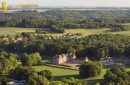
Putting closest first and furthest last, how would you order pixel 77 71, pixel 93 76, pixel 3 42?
1. pixel 93 76
2. pixel 77 71
3. pixel 3 42

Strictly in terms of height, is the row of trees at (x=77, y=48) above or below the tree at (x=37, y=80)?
below

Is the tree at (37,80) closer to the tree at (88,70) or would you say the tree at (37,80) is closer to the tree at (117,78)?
the tree at (117,78)

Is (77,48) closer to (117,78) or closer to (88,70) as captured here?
(88,70)

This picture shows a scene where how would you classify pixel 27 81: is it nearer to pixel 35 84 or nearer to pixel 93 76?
pixel 35 84

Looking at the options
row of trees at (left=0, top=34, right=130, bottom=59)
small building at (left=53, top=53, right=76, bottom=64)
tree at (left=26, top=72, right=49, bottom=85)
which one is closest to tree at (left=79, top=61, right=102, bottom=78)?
tree at (left=26, top=72, right=49, bottom=85)

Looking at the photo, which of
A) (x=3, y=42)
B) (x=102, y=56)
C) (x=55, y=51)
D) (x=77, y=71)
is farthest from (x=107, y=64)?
(x=3, y=42)

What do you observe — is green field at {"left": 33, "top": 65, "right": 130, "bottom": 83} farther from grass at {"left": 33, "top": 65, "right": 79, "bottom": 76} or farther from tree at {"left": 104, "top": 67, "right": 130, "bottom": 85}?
tree at {"left": 104, "top": 67, "right": 130, "bottom": 85}

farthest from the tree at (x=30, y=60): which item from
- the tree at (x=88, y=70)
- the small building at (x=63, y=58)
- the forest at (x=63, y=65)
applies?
the tree at (x=88, y=70)

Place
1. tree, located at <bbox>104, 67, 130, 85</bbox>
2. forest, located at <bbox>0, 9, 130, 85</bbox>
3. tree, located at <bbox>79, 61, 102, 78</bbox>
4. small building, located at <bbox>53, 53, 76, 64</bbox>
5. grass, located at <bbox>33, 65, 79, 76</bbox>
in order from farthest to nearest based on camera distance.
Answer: small building, located at <bbox>53, 53, 76, 64</bbox> → grass, located at <bbox>33, 65, 79, 76</bbox> → tree, located at <bbox>79, 61, 102, 78</bbox> → forest, located at <bbox>0, 9, 130, 85</bbox> → tree, located at <bbox>104, 67, 130, 85</bbox>
